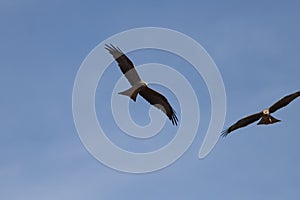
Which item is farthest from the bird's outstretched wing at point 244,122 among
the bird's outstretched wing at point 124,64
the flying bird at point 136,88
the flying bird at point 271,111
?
the bird's outstretched wing at point 124,64

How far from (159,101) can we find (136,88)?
2344mm

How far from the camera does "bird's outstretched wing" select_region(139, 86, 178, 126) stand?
35781 mm

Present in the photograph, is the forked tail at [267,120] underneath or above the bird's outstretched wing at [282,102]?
underneath

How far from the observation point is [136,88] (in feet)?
114

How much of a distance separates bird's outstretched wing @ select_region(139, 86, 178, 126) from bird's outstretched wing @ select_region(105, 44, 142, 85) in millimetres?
1184

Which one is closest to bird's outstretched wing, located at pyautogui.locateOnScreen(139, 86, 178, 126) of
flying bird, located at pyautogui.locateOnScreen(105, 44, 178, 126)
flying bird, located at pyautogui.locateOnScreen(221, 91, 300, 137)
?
flying bird, located at pyautogui.locateOnScreen(105, 44, 178, 126)

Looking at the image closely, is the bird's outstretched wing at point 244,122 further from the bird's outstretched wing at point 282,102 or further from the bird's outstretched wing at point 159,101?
the bird's outstretched wing at point 159,101

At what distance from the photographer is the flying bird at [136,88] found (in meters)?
33.5

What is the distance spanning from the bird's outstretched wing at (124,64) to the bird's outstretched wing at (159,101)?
118cm

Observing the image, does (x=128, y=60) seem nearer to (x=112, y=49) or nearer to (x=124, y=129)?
(x=112, y=49)

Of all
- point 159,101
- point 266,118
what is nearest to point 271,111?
point 266,118

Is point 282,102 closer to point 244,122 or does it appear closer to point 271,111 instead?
point 271,111

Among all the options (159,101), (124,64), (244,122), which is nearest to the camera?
(124,64)

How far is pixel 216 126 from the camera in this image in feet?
112
